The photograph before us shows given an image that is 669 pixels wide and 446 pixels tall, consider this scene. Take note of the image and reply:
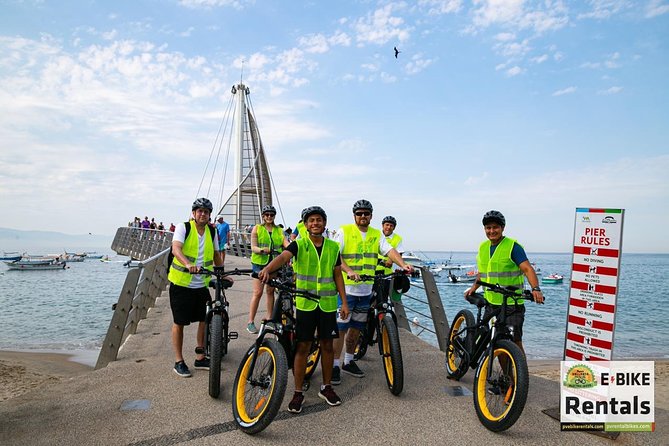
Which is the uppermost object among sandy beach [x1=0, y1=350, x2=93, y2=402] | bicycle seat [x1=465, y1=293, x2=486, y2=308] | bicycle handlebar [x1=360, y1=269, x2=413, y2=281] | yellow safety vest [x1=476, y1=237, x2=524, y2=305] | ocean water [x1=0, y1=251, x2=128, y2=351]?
yellow safety vest [x1=476, y1=237, x2=524, y2=305]

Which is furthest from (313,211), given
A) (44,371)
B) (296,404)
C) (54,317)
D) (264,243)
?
(54,317)

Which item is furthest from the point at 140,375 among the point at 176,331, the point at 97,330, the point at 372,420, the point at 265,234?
the point at 97,330

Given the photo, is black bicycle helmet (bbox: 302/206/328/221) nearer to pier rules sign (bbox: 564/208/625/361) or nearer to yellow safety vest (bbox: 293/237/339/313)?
yellow safety vest (bbox: 293/237/339/313)

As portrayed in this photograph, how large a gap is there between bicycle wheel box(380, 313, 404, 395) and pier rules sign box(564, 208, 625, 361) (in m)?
1.41

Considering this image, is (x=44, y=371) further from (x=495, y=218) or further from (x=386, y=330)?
(x=495, y=218)

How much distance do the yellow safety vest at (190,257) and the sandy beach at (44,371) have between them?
4271 mm

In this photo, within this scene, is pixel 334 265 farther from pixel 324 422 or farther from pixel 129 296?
pixel 129 296

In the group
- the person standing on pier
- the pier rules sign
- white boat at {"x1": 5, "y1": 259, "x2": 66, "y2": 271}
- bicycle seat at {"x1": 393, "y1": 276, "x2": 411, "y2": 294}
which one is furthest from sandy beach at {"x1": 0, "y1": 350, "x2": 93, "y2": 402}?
white boat at {"x1": 5, "y1": 259, "x2": 66, "y2": 271}

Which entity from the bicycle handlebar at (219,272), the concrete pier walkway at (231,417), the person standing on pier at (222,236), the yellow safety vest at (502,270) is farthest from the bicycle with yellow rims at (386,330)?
the person standing on pier at (222,236)

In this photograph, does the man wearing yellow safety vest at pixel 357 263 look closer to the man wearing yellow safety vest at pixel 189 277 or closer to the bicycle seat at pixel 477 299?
the bicycle seat at pixel 477 299

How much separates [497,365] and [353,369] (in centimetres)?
172

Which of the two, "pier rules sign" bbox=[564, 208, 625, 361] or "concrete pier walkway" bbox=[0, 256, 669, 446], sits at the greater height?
"pier rules sign" bbox=[564, 208, 625, 361]

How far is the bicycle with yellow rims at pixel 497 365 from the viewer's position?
3.22m

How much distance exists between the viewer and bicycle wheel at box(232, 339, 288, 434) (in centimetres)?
314
